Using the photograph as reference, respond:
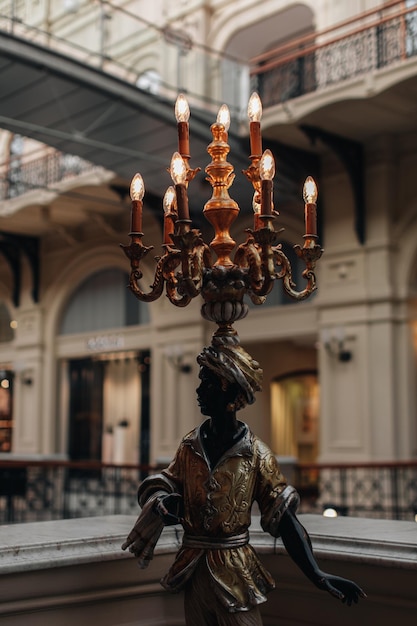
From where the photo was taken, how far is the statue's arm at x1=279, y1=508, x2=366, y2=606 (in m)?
2.60

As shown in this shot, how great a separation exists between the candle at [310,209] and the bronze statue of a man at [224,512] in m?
0.58

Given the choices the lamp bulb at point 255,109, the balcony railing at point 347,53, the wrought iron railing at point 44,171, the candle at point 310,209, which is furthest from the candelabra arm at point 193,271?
the wrought iron railing at point 44,171

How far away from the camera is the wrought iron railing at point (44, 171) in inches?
616

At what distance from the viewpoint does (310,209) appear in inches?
124

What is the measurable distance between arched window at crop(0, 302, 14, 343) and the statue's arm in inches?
724

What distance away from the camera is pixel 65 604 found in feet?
9.48

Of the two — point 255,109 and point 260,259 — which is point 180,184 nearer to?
point 260,259

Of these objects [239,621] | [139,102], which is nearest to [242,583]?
[239,621]

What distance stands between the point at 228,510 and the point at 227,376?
427mm

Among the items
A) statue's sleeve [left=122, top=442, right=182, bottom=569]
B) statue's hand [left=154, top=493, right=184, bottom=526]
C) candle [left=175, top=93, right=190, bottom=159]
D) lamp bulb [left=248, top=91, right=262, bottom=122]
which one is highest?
lamp bulb [left=248, top=91, right=262, bottom=122]

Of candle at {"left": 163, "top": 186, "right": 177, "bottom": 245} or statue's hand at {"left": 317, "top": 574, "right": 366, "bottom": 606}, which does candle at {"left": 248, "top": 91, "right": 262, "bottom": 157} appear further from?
statue's hand at {"left": 317, "top": 574, "right": 366, "bottom": 606}

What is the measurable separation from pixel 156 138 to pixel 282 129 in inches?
75.7

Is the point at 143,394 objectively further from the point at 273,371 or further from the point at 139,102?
the point at 139,102

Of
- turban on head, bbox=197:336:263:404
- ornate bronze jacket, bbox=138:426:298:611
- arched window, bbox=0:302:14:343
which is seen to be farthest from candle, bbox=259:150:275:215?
arched window, bbox=0:302:14:343
